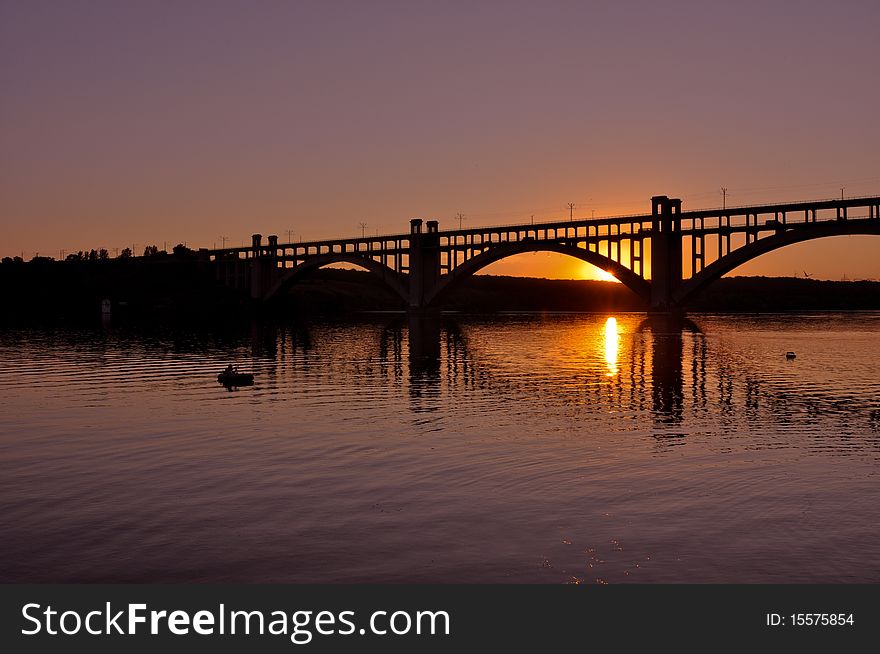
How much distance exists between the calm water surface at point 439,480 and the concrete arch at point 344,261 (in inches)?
4004

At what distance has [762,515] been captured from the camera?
47.9 feet

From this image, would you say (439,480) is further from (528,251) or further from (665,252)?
(528,251)

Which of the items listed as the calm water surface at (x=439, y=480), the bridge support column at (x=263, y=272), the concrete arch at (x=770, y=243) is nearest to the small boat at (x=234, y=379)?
the calm water surface at (x=439, y=480)

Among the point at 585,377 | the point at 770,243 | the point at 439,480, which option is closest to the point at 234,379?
the point at 585,377

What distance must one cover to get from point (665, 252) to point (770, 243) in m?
14.8

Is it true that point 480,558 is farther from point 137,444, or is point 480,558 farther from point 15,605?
point 137,444

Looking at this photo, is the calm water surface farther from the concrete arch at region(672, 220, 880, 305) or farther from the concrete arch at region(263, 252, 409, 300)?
the concrete arch at region(263, 252, 409, 300)

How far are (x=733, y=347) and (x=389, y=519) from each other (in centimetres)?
5528

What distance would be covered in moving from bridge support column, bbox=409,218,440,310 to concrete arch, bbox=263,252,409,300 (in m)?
1.73

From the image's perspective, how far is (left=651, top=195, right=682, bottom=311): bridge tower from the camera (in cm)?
10838

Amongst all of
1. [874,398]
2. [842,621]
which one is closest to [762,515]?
[842,621]

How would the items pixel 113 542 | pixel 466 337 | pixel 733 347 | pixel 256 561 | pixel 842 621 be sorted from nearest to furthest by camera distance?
1. pixel 842 621
2. pixel 256 561
3. pixel 113 542
4. pixel 733 347
5. pixel 466 337

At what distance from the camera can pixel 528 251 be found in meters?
122

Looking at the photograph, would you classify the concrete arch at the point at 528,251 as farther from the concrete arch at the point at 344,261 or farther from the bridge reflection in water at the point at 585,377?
the bridge reflection in water at the point at 585,377
